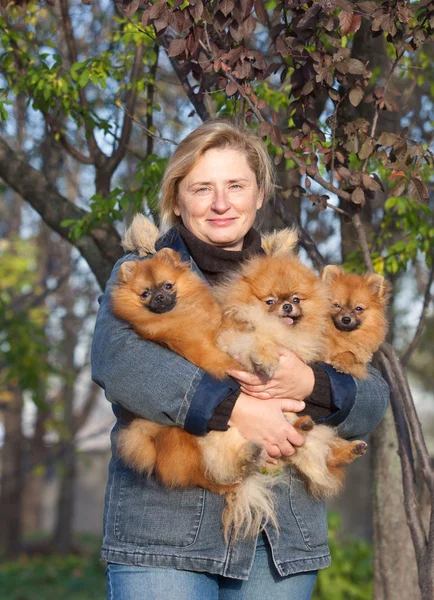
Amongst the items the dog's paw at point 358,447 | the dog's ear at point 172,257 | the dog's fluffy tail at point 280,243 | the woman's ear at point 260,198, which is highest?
the woman's ear at point 260,198

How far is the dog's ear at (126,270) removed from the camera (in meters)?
3.50

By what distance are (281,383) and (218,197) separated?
2.97 feet

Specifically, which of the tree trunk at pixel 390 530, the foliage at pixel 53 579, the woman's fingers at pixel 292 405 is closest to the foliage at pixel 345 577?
the tree trunk at pixel 390 530

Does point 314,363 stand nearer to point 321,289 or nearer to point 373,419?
point 373,419

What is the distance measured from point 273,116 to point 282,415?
5.52ft

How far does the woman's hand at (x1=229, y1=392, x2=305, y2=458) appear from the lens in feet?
10.0

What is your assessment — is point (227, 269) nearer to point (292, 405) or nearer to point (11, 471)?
point (292, 405)

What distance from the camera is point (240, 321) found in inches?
138

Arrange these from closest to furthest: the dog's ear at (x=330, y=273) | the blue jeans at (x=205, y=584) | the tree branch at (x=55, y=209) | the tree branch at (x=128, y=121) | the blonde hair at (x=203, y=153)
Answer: the blue jeans at (x=205, y=584)
the blonde hair at (x=203, y=153)
the dog's ear at (x=330, y=273)
the tree branch at (x=55, y=209)
the tree branch at (x=128, y=121)

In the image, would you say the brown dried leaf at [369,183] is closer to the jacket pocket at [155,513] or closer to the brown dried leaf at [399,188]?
the brown dried leaf at [399,188]

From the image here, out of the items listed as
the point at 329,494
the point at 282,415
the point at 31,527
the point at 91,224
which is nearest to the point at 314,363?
the point at 282,415

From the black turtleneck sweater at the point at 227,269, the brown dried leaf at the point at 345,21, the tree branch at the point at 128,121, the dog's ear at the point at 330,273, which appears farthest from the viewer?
the tree branch at the point at 128,121

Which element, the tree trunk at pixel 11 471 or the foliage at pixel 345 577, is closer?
the foliage at pixel 345 577

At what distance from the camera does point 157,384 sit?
9.48 feet
